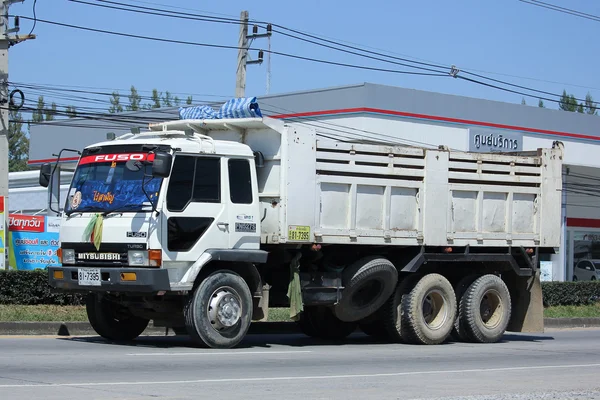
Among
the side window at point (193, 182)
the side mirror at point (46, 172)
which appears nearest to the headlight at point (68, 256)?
the side mirror at point (46, 172)

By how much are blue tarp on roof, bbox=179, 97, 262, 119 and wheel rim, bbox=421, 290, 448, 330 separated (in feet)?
13.9

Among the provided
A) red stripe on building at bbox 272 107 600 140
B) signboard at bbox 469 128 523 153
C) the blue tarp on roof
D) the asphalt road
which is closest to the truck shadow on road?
the asphalt road

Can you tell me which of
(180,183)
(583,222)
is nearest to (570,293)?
(180,183)

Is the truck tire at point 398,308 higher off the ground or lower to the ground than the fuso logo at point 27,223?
lower

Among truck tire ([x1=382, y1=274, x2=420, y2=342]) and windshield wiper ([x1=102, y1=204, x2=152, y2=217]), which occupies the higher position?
windshield wiper ([x1=102, y1=204, x2=152, y2=217])

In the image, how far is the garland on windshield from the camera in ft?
42.7

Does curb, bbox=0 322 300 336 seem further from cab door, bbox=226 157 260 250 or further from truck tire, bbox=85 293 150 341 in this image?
cab door, bbox=226 157 260 250

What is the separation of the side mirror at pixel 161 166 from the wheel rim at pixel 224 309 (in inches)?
73.2

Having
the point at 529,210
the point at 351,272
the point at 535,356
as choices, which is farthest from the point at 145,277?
the point at 529,210

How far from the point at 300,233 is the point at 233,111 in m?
2.13

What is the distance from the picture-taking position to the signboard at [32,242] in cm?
2288

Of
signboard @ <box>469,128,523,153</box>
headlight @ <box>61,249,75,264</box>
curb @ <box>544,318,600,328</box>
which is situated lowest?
curb @ <box>544,318,600,328</box>

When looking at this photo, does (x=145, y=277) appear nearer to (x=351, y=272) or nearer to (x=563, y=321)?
(x=351, y=272)

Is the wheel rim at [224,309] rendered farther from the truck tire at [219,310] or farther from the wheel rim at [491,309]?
the wheel rim at [491,309]
